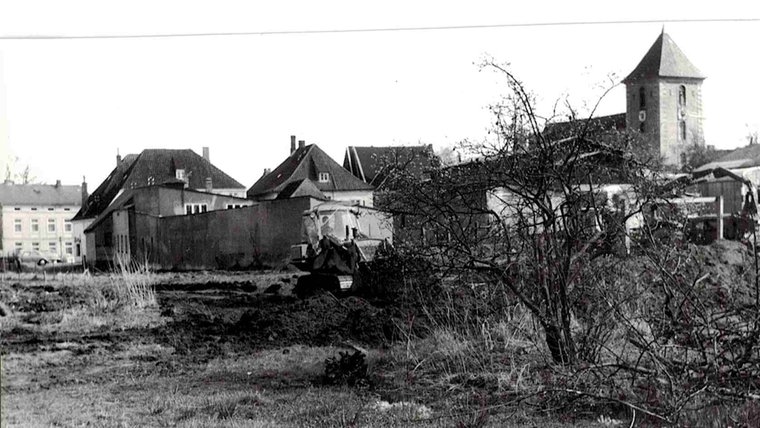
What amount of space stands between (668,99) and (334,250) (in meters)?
71.3

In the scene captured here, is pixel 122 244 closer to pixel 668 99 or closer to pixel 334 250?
pixel 334 250

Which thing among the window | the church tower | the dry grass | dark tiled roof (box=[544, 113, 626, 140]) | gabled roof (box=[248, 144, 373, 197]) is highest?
the church tower

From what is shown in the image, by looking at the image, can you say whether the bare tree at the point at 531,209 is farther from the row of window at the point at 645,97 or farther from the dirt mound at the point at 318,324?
the row of window at the point at 645,97

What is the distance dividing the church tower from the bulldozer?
64675 mm

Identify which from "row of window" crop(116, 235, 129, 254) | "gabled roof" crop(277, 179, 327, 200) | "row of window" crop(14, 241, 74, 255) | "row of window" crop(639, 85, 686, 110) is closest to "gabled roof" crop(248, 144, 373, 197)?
"gabled roof" crop(277, 179, 327, 200)

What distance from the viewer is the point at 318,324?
40.5 feet

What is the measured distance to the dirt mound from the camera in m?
11.2

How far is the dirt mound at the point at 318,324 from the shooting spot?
11.2 m

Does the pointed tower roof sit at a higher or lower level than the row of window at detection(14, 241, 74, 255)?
higher

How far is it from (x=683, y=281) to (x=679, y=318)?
Result: 1.15 meters

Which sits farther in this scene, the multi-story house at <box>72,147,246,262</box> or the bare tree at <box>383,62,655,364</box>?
the multi-story house at <box>72,147,246,262</box>

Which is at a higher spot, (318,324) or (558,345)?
(558,345)

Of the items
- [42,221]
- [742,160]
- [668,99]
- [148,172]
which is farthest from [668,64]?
[42,221]

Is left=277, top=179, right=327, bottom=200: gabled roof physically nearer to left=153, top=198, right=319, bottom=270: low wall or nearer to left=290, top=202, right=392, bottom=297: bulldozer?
left=153, top=198, right=319, bottom=270: low wall
